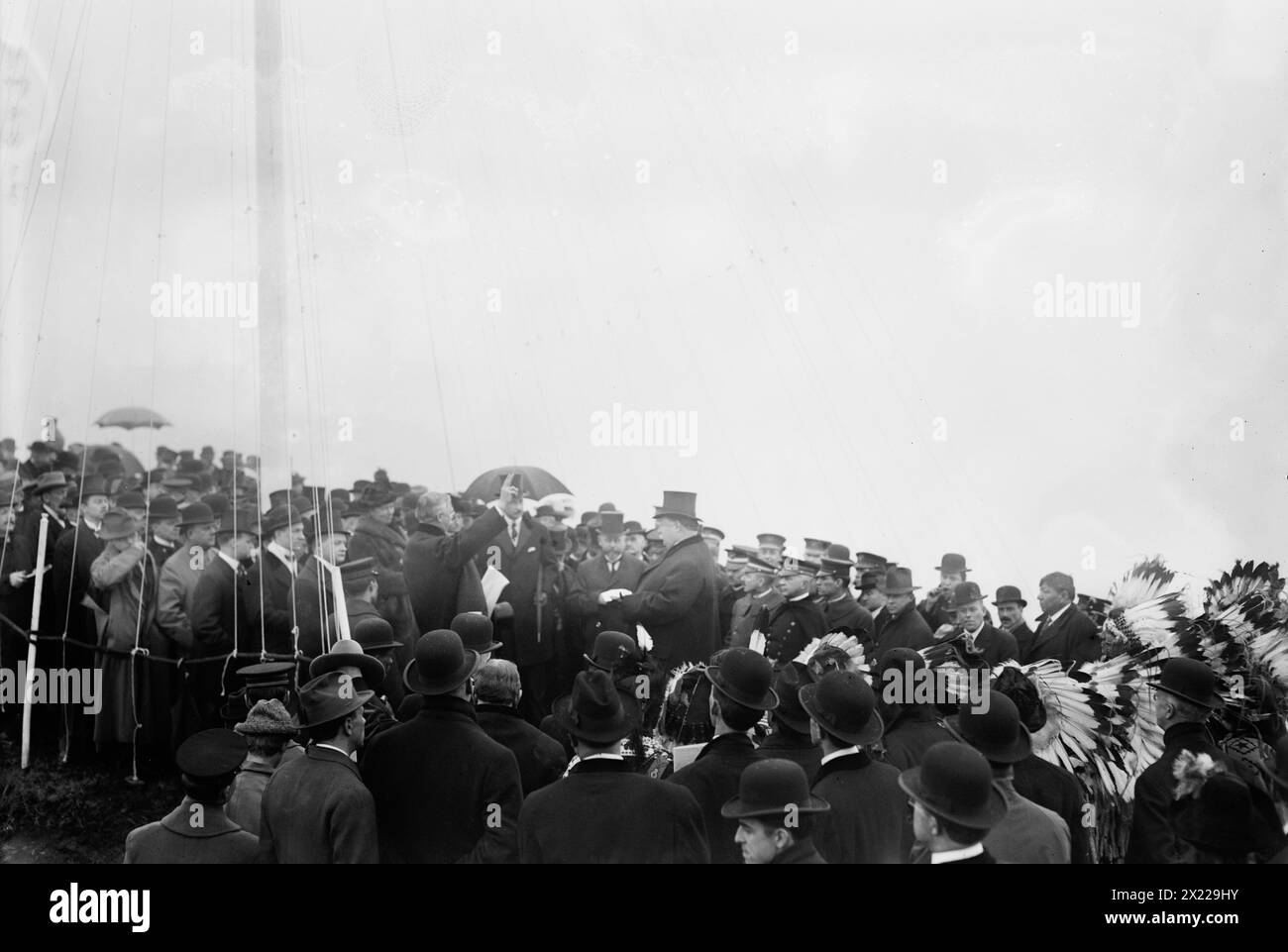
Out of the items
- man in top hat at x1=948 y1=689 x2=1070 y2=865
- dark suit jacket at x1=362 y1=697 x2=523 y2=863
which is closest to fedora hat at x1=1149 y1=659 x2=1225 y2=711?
man in top hat at x1=948 y1=689 x2=1070 y2=865

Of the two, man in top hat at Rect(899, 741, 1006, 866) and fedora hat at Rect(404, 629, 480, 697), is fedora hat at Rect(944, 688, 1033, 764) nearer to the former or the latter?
man in top hat at Rect(899, 741, 1006, 866)

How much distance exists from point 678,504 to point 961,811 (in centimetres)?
454

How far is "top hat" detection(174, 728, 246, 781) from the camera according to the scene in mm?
4434

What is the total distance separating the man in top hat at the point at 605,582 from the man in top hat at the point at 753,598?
0.73 m

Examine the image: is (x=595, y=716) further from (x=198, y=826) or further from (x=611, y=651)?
(x=611, y=651)

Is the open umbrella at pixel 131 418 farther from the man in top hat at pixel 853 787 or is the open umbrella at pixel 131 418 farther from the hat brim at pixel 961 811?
the hat brim at pixel 961 811

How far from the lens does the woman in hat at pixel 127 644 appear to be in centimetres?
Answer: 742

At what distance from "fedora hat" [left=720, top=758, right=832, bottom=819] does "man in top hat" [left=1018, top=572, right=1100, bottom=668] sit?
400 centimetres

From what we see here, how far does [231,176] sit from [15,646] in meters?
3.24

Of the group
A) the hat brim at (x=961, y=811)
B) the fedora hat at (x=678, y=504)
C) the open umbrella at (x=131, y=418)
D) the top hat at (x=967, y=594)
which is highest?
the open umbrella at (x=131, y=418)

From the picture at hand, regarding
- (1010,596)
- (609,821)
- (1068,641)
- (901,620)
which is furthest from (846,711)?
(1010,596)

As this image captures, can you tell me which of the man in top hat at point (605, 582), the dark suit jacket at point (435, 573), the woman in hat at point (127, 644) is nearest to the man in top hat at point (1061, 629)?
the man in top hat at point (605, 582)

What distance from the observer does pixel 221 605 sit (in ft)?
24.7

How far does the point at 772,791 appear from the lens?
4.24 metres
